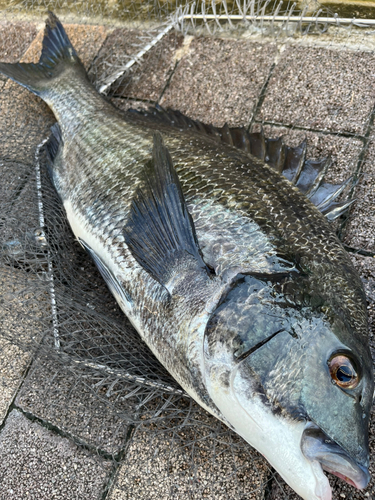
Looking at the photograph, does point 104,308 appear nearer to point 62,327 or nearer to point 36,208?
point 62,327

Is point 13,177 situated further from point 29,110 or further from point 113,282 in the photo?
point 113,282

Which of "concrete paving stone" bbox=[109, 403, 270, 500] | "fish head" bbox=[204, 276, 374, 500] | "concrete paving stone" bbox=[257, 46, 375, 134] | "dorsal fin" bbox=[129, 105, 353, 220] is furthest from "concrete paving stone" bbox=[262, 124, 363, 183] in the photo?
"concrete paving stone" bbox=[109, 403, 270, 500]

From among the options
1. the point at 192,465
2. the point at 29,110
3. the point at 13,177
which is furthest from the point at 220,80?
the point at 192,465

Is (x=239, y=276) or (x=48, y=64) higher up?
(x=48, y=64)

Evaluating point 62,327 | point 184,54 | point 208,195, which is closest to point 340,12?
point 184,54

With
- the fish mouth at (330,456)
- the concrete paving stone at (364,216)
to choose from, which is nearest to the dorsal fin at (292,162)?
the concrete paving stone at (364,216)
